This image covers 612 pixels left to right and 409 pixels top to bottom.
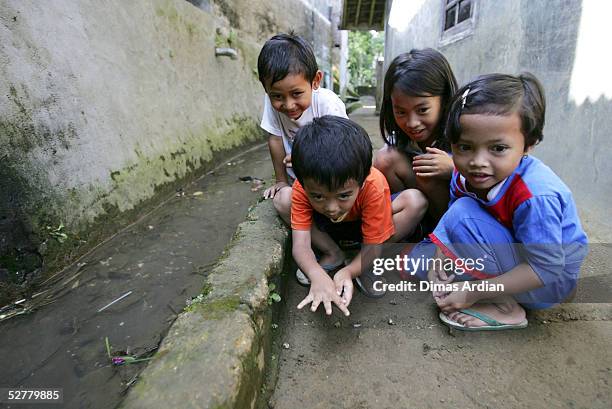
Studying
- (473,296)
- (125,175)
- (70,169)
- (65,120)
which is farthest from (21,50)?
(473,296)

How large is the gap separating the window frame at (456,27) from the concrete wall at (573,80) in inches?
28.3

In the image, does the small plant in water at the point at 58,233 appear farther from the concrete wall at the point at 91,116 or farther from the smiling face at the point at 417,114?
the smiling face at the point at 417,114

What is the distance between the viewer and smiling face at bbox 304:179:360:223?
1343mm

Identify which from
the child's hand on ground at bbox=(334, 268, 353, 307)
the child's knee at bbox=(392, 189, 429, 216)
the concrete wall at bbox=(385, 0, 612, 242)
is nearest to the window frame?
the concrete wall at bbox=(385, 0, 612, 242)

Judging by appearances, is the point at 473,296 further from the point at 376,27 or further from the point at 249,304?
the point at 376,27

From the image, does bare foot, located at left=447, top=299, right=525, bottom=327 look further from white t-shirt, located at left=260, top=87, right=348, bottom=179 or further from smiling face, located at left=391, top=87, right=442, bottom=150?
white t-shirt, located at left=260, top=87, right=348, bottom=179

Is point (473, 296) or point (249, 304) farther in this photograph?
point (473, 296)

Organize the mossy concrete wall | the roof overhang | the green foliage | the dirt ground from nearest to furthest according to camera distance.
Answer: the mossy concrete wall < the dirt ground < the roof overhang < the green foliage

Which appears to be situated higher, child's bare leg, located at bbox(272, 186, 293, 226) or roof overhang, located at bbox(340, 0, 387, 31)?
roof overhang, located at bbox(340, 0, 387, 31)

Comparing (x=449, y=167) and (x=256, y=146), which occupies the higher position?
(x=449, y=167)

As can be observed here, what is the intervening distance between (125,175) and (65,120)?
56 cm

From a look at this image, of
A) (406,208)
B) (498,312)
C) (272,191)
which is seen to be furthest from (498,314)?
(272,191)

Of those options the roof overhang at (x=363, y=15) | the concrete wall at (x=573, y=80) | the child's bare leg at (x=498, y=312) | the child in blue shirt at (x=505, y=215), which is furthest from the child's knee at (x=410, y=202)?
the roof overhang at (x=363, y=15)

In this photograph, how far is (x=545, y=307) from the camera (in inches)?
53.2
